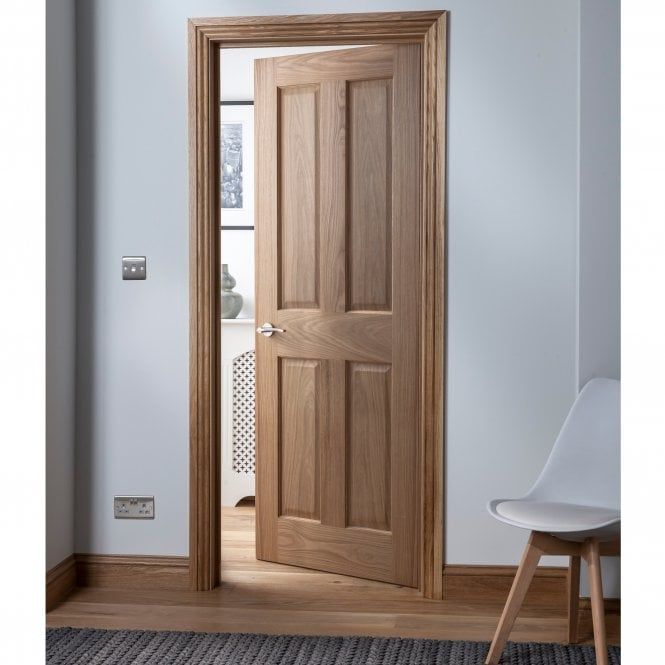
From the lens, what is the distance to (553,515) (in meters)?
2.36

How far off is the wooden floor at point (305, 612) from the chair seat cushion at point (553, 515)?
1.55 feet

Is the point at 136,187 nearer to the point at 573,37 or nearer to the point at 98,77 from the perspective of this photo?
the point at 98,77

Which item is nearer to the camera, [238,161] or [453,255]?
[453,255]

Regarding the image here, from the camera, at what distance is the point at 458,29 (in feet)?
9.64

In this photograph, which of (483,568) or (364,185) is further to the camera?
(364,185)

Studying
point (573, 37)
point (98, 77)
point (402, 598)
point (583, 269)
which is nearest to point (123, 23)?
point (98, 77)

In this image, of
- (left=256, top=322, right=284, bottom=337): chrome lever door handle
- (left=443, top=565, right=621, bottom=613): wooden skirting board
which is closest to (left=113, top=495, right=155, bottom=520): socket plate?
(left=256, top=322, right=284, bottom=337): chrome lever door handle

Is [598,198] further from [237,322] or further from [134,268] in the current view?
[237,322]

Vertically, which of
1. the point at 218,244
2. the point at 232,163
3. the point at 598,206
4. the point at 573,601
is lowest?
the point at 573,601

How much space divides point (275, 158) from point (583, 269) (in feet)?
4.22

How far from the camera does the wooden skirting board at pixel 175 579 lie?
2.97 metres

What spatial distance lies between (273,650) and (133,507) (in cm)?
88

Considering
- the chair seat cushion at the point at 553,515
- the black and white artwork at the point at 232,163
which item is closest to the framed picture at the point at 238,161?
the black and white artwork at the point at 232,163

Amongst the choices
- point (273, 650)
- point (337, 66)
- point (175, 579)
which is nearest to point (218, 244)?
point (337, 66)
